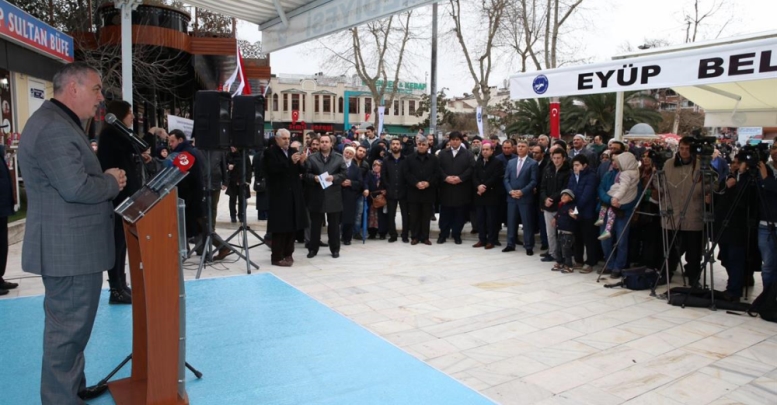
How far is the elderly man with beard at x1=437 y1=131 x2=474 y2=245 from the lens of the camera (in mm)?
8930

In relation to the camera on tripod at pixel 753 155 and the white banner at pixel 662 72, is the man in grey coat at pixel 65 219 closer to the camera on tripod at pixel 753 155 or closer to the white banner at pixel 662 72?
the white banner at pixel 662 72

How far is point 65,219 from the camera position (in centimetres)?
275

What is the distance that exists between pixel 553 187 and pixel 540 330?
3159mm

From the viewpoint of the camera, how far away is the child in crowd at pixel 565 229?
719 centimetres

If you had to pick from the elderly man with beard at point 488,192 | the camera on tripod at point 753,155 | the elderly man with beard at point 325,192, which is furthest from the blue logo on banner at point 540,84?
the elderly man with beard at point 325,192

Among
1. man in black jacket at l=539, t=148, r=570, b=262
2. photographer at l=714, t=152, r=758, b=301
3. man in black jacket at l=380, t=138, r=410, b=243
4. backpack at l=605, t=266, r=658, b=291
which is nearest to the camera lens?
photographer at l=714, t=152, r=758, b=301

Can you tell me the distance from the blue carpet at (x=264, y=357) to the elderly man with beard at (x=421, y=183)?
12.6 ft

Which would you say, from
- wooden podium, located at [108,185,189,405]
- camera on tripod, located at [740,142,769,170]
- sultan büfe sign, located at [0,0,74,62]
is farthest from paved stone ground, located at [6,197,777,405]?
sultan büfe sign, located at [0,0,74,62]

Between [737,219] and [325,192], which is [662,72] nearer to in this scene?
[737,219]

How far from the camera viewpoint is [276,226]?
7.24 meters

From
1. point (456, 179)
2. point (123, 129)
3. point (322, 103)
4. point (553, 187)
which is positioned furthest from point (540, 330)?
point (322, 103)

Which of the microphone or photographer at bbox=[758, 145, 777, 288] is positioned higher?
the microphone

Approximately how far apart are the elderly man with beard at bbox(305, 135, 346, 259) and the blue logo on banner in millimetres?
3030

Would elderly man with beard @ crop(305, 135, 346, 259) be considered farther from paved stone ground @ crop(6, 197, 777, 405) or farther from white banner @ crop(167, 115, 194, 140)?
white banner @ crop(167, 115, 194, 140)
